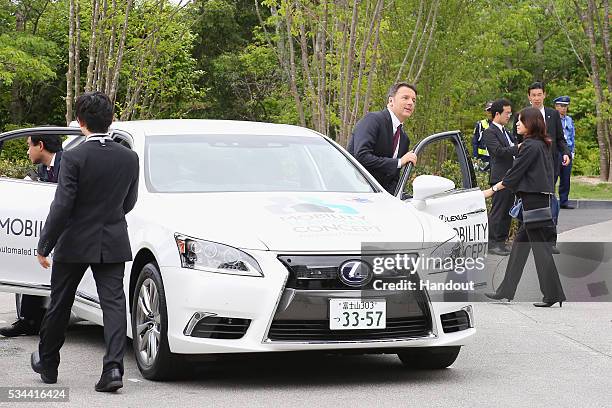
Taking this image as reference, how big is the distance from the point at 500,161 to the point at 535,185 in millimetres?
3798

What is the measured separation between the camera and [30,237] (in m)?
8.45

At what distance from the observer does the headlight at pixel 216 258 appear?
Answer: 22.8 feet

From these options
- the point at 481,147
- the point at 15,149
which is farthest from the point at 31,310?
the point at 15,149

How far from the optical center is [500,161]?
14.7m

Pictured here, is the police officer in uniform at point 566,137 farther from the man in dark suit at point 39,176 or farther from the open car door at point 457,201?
the man in dark suit at point 39,176

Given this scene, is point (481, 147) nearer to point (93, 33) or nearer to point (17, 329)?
point (93, 33)

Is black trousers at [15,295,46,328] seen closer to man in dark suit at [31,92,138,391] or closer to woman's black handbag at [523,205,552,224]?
man in dark suit at [31,92,138,391]

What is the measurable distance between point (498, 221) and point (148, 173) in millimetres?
7579

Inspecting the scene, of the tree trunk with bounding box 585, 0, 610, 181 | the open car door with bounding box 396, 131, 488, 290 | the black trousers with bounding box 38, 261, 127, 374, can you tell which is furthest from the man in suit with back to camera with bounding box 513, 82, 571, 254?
the tree trunk with bounding box 585, 0, 610, 181

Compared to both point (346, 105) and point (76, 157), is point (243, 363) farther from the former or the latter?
point (346, 105)

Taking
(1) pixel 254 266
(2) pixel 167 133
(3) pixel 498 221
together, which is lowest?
(3) pixel 498 221

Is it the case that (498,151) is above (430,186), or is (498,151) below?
below

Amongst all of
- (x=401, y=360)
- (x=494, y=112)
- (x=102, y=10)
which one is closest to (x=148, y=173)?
(x=401, y=360)

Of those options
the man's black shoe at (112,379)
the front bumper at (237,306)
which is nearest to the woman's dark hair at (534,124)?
the front bumper at (237,306)
